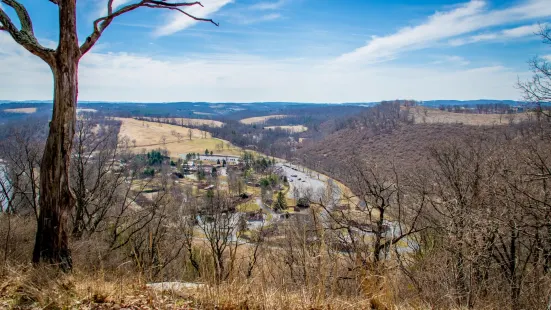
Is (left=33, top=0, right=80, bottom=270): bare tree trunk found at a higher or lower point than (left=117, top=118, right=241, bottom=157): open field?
higher

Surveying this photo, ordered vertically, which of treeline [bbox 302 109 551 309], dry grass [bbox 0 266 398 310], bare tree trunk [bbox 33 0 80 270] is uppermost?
bare tree trunk [bbox 33 0 80 270]

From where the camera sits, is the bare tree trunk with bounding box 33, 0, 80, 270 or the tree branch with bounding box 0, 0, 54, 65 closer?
the tree branch with bounding box 0, 0, 54, 65

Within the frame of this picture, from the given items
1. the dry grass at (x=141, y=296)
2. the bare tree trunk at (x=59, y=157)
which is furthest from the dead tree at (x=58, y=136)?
the dry grass at (x=141, y=296)

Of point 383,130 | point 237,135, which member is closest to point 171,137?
Answer: point 237,135

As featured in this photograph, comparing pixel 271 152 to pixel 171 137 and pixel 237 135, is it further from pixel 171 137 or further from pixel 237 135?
pixel 171 137

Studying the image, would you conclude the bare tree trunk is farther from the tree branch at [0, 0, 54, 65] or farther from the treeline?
the treeline

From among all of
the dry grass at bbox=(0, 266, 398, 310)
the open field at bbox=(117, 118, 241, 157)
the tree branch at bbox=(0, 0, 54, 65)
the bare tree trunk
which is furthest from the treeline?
the open field at bbox=(117, 118, 241, 157)

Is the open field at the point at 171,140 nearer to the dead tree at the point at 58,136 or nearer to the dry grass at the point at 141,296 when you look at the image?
the dead tree at the point at 58,136

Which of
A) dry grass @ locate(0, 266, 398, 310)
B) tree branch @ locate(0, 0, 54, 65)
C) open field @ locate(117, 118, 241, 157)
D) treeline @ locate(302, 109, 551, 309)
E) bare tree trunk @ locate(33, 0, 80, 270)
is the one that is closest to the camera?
dry grass @ locate(0, 266, 398, 310)

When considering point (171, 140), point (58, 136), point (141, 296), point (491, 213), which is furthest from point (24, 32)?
point (171, 140)

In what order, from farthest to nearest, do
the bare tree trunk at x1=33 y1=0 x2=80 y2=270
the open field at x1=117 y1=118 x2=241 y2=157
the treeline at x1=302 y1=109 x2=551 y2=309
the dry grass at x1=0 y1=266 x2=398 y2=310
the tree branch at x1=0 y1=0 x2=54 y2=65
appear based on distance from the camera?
the open field at x1=117 y1=118 x2=241 y2=157, the treeline at x1=302 y1=109 x2=551 y2=309, the bare tree trunk at x1=33 y1=0 x2=80 y2=270, the tree branch at x1=0 y1=0 x2=54 y2=65, the dry grass at x1=0 y1=266 x2=398 y2=310
